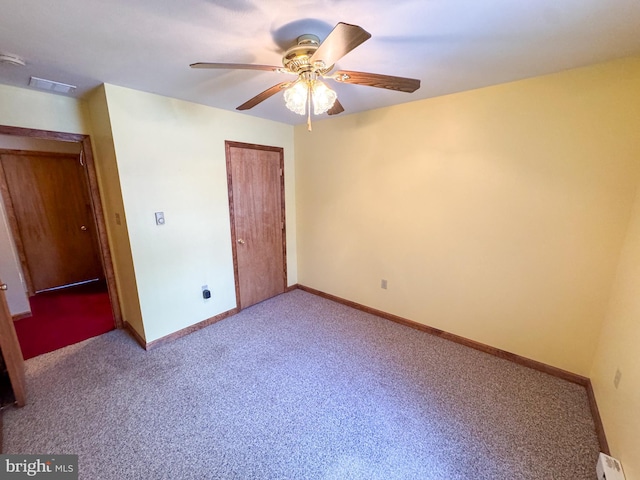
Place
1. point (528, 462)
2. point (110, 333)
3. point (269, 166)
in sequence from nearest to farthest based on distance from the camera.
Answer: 1. point (528, 462)
2. point (110, 333)
3. point (269, 166)

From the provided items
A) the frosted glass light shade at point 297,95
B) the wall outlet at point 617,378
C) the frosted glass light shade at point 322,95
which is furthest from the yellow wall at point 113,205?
the wall outlet at point 617,378

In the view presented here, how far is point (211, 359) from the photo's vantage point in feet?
7.75

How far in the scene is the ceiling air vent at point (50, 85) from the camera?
191cm

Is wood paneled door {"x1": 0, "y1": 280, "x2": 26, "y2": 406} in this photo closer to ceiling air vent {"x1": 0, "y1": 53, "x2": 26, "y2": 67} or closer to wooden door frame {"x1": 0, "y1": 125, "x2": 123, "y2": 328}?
wooden door frame {"x1": 0, "y1": 125, "x2": 123, "y2": 328}

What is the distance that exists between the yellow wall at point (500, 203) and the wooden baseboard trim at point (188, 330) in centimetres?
165

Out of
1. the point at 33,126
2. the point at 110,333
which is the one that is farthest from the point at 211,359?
the point at 33,126

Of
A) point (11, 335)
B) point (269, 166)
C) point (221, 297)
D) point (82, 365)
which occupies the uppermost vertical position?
point (269, 166)

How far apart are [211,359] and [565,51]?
11.2 feet

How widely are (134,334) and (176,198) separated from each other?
1.48 metres

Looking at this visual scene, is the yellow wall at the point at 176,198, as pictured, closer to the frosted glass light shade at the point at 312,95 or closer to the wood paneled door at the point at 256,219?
the wood paneled door at the point at 256,219

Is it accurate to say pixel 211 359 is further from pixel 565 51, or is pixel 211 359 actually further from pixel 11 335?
pixel 565 51

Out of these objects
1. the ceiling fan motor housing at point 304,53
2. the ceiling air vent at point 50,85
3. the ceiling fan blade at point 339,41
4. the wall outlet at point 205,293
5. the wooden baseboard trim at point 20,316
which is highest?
the ceiling air vent at point 50,85

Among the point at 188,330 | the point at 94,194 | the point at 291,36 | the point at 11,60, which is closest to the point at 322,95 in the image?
the point at 291,36

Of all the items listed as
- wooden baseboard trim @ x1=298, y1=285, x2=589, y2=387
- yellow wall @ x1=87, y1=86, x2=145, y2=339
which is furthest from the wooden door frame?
wooden baseboard trim @ x1=298, y1=285, x2=589, y2=387
